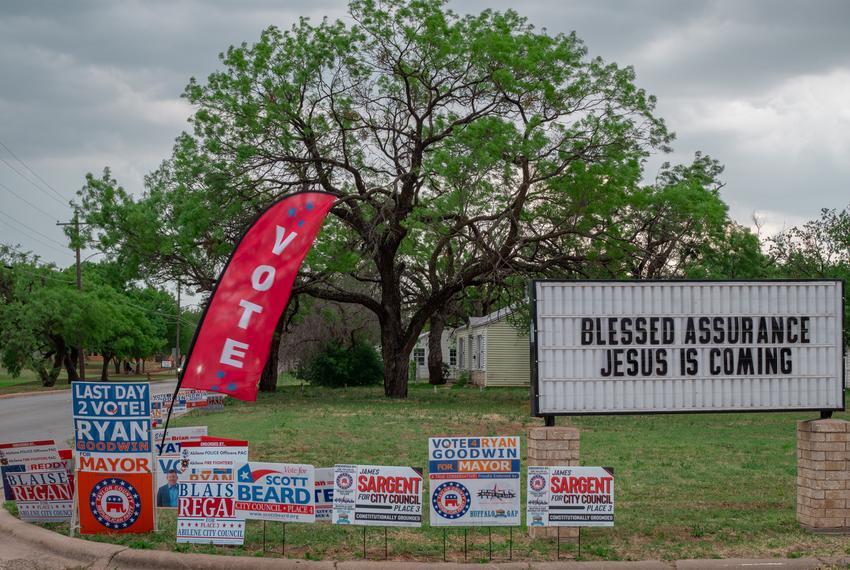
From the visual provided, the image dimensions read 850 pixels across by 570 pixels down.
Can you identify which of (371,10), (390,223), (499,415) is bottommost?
(499,415)

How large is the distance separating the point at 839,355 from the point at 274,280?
6654 millimetres

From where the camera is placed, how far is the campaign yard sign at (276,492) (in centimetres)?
897

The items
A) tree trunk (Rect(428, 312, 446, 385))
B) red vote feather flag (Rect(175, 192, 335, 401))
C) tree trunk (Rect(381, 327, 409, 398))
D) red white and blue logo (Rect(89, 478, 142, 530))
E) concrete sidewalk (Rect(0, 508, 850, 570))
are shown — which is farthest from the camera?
tree trunk (Rect(428, 312, 446, 385))

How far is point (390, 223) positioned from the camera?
31.2m

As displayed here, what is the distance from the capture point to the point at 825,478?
392 inches

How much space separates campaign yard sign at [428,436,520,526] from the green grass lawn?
0.41 m

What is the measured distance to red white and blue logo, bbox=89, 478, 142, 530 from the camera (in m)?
9.57

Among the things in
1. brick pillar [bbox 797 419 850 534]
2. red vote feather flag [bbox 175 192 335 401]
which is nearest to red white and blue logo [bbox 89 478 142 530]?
red vote feather flag [bbox 175 192 335 401]

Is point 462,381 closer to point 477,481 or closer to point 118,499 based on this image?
point 118,499

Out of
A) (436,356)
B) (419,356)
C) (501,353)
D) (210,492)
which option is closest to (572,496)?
(210,492)

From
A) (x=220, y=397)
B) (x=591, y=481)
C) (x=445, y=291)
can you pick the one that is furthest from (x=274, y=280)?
(x=445, y=291)

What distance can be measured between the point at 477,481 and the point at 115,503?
3.98 meters

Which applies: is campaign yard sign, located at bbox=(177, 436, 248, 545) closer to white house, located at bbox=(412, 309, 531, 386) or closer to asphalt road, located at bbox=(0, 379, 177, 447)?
asphalt road, located at bbox=(0, 379, 177, 447)

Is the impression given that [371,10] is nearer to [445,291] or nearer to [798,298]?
[445,291]
